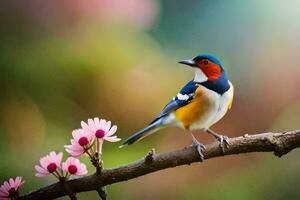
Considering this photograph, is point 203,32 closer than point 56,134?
No

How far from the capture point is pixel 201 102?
64cm

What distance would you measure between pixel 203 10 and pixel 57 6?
0.91ft

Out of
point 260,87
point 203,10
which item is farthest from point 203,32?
point 260,87

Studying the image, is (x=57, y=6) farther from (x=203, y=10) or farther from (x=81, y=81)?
(x=203, y=10)

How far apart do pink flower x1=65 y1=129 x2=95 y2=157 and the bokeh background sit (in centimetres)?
27

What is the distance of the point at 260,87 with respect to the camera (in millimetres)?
995

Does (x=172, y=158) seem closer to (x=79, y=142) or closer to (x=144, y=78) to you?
(x=79, y=142)

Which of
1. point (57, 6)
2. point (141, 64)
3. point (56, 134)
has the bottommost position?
point (56, 134)

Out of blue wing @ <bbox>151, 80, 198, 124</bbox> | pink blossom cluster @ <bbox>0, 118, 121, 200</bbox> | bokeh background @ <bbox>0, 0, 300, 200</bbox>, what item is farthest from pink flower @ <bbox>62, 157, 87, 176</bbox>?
bokeh background @ <bbox>0, 0, 300, 200</bbox>

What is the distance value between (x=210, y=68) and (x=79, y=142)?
0.18 metres

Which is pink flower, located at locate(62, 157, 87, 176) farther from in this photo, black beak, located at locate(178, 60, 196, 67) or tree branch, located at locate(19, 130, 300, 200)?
black beak, located at locate(178, 60, 196, 67)

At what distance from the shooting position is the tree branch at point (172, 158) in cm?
57

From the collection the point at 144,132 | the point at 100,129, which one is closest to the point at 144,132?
the point at 144,132

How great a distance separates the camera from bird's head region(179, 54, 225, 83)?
60cm
